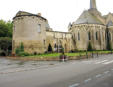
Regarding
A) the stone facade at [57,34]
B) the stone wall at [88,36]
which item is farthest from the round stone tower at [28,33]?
the stone wall at [88,36]

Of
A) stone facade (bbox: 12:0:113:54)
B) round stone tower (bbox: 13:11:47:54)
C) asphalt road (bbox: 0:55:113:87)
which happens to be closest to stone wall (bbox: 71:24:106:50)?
stone facade (bbox: 12:0:113:54)

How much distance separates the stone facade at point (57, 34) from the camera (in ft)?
83.3

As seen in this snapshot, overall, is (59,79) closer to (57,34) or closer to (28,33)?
(28,33)

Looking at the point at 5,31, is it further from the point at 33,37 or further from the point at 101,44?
the point at 101,44

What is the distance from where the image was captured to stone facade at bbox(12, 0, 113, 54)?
1000 inches

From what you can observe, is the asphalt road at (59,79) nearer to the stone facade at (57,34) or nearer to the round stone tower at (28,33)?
the stone facade at (57,34)

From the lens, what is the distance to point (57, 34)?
3300 centimetres

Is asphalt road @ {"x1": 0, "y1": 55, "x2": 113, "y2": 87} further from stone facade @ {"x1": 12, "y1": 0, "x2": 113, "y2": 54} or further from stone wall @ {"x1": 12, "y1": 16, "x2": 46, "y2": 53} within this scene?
stone wall @ {"x1": 12, "y1": 16, "x2": 46, "y2": 53}

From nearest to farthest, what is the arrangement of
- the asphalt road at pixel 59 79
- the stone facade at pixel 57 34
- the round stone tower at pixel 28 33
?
the asphalt road at pixel 59 79 → the round stone tower at pixel 28 33 → the stone facade at pixel 57 34

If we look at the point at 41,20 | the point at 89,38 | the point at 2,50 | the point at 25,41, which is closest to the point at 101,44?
the point at 89,38

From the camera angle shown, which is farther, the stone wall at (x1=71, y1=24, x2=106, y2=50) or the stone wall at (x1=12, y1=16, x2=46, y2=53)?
the stone wall at (x1=71, y1=24, x2=106, y2=50)

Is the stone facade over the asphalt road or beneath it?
over

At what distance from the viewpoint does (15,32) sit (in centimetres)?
2628

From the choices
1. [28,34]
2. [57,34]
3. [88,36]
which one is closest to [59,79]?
[28,34]
